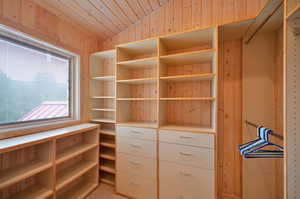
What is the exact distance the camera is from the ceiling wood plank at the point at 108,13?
162 cm

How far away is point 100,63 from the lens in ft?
7.81

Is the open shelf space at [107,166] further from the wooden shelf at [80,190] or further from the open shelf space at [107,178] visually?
the wooden shelf at [80,190]

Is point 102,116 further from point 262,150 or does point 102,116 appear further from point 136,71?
point 262,150

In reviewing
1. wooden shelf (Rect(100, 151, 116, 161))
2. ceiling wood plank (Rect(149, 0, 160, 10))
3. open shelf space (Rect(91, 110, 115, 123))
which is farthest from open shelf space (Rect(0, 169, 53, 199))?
ceiling wood plank (Rect(149, 0, 160, 10))

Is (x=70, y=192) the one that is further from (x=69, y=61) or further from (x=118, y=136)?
(x=69, y=61)

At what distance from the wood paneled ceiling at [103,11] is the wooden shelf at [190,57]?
3.11ft

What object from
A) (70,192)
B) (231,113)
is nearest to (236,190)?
(231,113)

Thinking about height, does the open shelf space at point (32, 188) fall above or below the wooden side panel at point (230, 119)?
below

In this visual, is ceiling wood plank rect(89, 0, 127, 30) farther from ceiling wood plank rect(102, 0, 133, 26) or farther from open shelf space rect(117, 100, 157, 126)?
open shelf space rect(117, 100, 157, 126)

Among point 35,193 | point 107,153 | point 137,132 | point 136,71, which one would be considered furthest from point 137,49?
point 35,193

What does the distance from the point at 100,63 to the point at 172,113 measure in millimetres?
1652

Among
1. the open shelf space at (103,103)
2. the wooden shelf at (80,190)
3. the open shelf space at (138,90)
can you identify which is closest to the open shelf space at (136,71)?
the open shelf space at (138,90)

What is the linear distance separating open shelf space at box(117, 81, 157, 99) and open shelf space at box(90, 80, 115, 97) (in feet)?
1.16

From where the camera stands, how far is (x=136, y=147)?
171 centimetres
